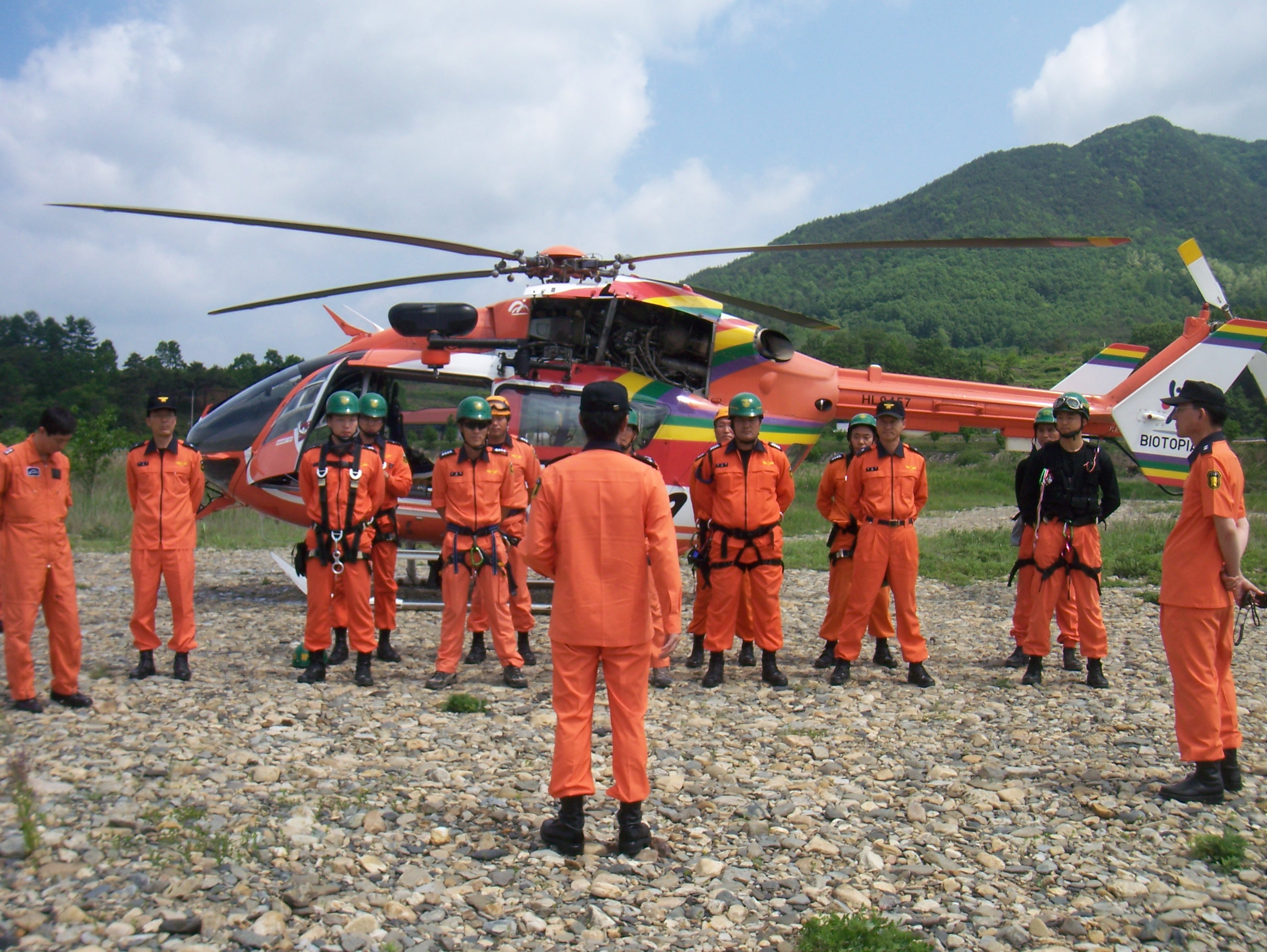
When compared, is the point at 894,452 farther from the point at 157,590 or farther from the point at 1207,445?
the point at 157,590

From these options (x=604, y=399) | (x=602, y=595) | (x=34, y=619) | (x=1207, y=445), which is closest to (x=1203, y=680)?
(x=1207, y=445)

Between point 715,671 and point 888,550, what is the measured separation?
1645 mm

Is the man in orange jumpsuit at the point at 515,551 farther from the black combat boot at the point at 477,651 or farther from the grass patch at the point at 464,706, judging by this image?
the grass patch at the point at 464,706

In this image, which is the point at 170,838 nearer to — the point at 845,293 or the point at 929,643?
the point at 929,643

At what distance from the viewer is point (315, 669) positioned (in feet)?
22.2

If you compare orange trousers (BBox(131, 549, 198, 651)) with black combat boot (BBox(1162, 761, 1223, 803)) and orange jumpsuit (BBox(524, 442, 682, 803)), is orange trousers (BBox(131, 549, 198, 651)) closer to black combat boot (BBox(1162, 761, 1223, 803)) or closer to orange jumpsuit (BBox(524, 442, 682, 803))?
orange jumpsuit (BBox(524, 442, 682, 803))

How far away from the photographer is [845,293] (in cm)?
8575

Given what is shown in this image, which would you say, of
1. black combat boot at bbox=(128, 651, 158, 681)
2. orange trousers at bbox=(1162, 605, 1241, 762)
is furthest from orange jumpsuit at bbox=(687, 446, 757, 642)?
black combat boot at bbox=(128, 651, 158, 681)

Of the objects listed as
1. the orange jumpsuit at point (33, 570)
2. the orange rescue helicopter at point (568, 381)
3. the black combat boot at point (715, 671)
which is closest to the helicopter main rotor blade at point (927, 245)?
the orange rescue helicopter at point (568, 381)

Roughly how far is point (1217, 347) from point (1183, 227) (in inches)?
4605

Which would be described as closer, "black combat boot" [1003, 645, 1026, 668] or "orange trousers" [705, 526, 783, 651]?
"orange trousers" [705, 526, 783, 651]

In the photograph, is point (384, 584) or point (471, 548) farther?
point (384, 584)

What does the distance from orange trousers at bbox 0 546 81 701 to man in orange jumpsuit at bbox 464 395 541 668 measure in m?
2.75

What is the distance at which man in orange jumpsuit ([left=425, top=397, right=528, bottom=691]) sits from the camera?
675 cm
